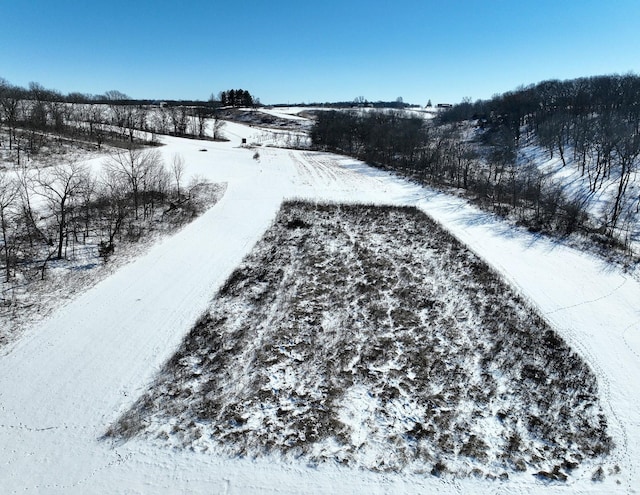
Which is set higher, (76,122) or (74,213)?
(76,122)

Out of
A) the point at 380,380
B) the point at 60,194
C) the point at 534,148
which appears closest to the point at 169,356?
the point at 380,380

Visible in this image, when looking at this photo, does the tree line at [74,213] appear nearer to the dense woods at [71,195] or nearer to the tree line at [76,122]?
the dense woods at [71,195]

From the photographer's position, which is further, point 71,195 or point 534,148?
point 534,148

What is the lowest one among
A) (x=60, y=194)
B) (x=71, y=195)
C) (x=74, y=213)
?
(x=74, y=213)

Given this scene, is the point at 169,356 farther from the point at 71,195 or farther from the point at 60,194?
the point at 60,194

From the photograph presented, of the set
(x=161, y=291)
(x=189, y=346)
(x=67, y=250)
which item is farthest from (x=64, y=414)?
(x=67, y=250)

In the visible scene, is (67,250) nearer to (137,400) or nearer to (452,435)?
(137,400)

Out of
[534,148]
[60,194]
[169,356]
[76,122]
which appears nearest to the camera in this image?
[169,356]
